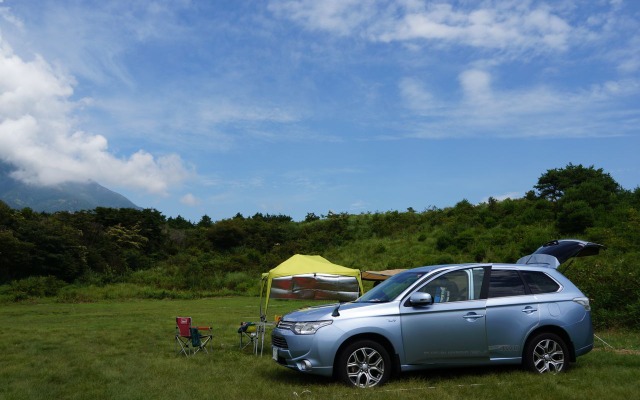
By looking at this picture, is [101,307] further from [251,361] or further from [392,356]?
[392,356]

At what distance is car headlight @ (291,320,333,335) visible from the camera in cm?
745

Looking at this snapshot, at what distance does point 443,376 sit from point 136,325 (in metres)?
12.3

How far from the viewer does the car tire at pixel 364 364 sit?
24.0 ft

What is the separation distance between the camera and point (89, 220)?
44344 millimetres

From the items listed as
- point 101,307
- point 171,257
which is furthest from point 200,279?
point 101,307

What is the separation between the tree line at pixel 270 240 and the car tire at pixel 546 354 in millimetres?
17447

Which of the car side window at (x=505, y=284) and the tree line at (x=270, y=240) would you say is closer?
the car side window at (x=505, y=284)

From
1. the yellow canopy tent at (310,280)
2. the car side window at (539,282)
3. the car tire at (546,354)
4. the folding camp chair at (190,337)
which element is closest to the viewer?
the car tire at (546,354)

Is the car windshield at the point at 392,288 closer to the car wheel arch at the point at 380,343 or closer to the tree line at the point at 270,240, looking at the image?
the car wheel arch at the point at 380,343

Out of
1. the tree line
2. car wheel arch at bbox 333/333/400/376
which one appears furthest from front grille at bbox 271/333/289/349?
the tree line

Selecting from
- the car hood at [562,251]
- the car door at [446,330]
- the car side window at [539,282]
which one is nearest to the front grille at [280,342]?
the car door at [446,330]

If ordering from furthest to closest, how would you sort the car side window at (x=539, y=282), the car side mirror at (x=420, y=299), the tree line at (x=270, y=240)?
the tree line at (x=270, y=240), the car side window at (x=539, y=282), the car side mirror at (x=420, y=299)

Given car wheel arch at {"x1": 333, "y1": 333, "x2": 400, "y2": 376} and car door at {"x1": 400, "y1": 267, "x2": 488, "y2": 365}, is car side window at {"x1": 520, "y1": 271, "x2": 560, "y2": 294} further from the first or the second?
car wheel arch at {"x1": 333, "y1": 333, "x2": 400, "y2": 376}

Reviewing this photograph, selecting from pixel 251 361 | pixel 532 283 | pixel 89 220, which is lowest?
pixel 251 361
